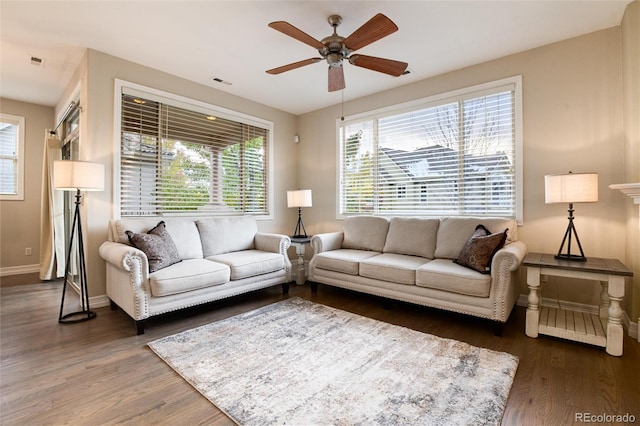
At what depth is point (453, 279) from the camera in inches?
105

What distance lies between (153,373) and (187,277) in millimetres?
941

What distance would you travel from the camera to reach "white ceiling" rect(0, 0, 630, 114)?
98.5 inches

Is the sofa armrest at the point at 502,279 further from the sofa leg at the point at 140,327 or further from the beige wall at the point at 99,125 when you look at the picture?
the beige wall at the point at 99,125

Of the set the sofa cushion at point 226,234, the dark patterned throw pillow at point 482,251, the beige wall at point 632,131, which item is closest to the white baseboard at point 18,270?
the sofa cushion at point 226,234

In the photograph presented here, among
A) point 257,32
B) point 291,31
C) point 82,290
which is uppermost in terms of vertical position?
point 257,32

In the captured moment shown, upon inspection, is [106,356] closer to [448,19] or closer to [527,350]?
[527,350]

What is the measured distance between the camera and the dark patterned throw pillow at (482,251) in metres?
2.64

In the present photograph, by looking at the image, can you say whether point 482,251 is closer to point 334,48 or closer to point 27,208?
point 334,48

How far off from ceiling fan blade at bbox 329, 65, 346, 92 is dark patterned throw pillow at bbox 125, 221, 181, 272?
7.56 feet

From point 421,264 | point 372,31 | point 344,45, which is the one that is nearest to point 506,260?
point 421,264

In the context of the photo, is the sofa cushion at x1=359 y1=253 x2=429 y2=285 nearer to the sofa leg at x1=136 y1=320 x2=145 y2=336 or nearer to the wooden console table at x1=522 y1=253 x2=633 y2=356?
the wooden console table at x1=522 y1=253 x2=633 y2=356

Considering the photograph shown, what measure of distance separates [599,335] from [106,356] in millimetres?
3758

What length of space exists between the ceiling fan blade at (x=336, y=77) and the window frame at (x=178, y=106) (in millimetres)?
2127

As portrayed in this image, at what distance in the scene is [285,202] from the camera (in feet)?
17.2
